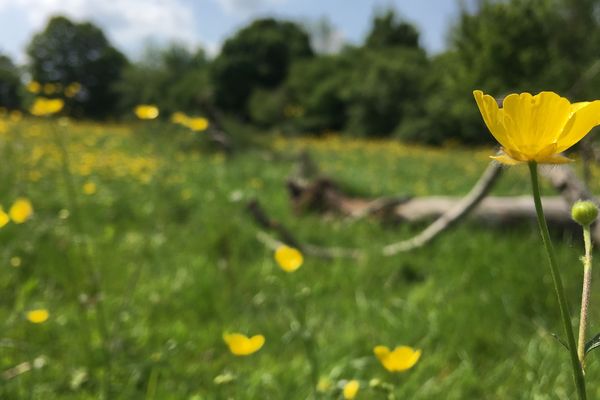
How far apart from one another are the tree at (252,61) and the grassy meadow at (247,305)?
81.8 ft

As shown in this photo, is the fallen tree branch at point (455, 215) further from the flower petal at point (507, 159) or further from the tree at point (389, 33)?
the tree at point (389, 33)

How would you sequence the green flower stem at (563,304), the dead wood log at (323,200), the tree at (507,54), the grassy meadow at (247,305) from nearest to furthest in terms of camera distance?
the green flower stem at (563,304), the grassy meadow at (247,305), the dead wood log at (323,200), the tree at (507,54)

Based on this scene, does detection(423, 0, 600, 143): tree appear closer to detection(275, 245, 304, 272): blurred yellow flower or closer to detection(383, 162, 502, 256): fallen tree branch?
detection(383, 162, 502, 256): fallen tree branch

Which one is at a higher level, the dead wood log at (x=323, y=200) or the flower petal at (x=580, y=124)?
the flower petal at (x=580, y=124)

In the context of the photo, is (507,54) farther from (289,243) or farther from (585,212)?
(585,212)

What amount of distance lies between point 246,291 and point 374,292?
59 cm

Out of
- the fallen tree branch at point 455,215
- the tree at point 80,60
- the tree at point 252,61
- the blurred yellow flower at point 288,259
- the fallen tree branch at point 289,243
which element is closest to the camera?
the blurred yellow flower at point 288,259

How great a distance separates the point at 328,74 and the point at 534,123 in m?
25.1

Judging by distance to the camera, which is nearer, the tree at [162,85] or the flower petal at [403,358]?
the flower petal at [403,358]

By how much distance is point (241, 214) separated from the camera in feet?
11.1

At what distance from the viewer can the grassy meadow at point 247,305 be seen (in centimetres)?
147

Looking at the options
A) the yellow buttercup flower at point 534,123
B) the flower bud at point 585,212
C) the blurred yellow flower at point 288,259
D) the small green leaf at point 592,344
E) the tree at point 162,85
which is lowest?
the tree at point 162,85

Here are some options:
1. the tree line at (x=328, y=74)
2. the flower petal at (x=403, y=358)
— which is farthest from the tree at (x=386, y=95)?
the flower petal at (x=403, y=358)

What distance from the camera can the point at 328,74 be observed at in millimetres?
24859
